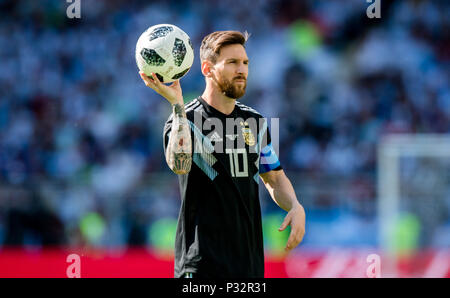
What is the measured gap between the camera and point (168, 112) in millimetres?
11602

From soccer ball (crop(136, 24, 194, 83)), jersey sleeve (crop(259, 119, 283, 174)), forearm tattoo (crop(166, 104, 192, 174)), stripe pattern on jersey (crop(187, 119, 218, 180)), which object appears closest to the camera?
forearm tattoo (crop(166, 104, 192, 174))

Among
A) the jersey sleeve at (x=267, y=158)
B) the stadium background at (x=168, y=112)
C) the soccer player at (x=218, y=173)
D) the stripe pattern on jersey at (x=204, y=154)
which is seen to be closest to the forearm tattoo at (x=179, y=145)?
the soccer player at (x=218, y=173)

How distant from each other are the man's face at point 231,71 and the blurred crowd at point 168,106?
18.6 ft

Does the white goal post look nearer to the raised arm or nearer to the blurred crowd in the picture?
the blurred crowd

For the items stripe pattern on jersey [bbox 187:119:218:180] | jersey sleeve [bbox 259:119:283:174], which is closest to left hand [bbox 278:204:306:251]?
jersey sleeve [bbox 259:119:283:174]

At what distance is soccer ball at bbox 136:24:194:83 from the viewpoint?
13.6ft

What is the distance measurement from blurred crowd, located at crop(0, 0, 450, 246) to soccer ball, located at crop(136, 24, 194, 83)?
18.3 feet

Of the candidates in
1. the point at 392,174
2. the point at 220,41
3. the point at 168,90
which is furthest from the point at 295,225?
the point at 392,174

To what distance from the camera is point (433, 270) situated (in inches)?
337

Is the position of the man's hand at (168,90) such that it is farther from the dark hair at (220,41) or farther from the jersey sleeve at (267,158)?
the jersey sleeve at (267,158)

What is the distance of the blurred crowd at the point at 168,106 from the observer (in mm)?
9750

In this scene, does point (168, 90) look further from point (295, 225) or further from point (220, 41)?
point (295, 225)
